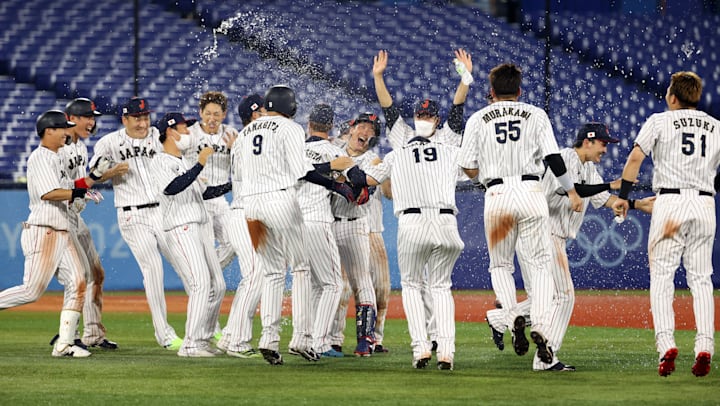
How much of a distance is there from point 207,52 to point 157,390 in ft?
55.6

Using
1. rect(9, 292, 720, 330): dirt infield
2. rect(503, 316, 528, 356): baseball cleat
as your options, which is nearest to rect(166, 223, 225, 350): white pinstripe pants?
rect(503, 316, 528, 356): baseball cleat

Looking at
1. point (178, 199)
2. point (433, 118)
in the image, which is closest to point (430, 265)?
point (433, 118)

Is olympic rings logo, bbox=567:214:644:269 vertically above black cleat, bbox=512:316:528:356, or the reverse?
olympic rings logo, bbox=567:214:644:269

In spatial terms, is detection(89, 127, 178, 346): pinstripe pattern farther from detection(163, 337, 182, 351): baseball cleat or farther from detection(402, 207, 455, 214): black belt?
detection(402, 207, 455, 214): black belt

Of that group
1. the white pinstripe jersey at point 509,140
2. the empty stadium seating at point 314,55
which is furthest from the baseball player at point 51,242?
the empty stadium seating at point 314,55

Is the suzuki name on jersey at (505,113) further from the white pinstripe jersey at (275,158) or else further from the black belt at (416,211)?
the white pinstripe jersey at (275,158)

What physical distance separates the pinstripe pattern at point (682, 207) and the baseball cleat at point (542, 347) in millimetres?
739

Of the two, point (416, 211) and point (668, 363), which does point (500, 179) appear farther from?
point (668, 363)

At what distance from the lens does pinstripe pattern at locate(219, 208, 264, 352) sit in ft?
32.1

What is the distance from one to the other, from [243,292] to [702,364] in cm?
397

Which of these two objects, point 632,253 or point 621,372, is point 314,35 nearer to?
point 632,253

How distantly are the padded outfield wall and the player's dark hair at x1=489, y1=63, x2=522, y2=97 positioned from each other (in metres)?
10.0

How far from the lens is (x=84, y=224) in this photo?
35.3 ft

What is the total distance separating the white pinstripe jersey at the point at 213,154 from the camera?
419 inches
